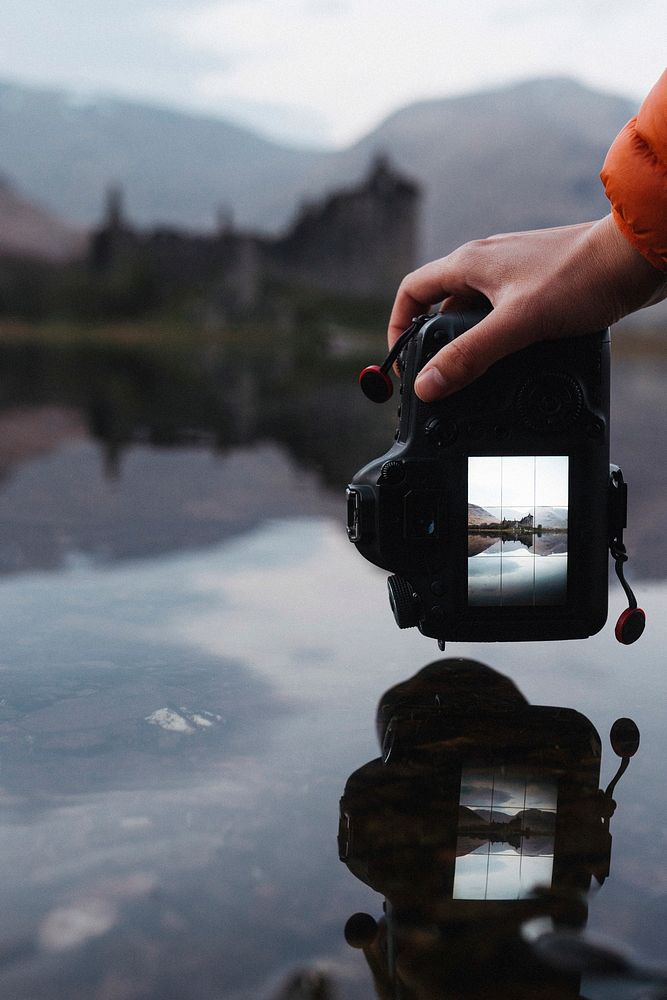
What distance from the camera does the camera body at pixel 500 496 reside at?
2.05 meters

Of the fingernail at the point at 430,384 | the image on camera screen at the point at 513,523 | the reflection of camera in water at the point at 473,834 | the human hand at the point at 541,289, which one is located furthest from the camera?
the image on camera screen at the point at 513,523

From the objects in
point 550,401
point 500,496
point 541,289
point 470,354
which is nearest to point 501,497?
point 500,496

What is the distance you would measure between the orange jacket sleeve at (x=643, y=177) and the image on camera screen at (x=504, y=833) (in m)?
0.93

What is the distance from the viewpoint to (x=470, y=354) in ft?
6.29

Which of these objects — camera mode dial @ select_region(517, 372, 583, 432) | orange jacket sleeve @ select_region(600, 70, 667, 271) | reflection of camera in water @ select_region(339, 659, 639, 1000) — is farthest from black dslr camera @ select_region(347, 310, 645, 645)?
orange jacket sleeve @ select_region(600, 70, 667, 271)

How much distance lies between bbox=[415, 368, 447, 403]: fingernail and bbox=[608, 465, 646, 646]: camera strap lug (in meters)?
0.43

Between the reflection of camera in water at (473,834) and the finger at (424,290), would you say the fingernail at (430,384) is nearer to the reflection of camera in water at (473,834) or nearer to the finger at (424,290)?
the finger at (424,290)

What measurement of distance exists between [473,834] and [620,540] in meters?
0.79

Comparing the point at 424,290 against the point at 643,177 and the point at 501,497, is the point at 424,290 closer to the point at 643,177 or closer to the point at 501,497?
the point at 501,497

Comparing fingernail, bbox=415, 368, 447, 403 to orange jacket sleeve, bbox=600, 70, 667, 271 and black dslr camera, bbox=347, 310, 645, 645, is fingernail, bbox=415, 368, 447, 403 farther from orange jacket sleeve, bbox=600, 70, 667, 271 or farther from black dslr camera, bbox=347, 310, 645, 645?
orange jacket sleeve, bbox=600, 70, 667, 271

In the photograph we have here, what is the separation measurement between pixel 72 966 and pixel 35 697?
0.97m

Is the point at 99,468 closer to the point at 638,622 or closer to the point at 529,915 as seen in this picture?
the point at 638,622

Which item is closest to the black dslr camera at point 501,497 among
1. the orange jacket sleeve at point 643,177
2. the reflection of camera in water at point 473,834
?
the reflection of camera in water at point 473,834

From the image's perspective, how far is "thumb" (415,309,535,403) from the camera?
1890 mm
